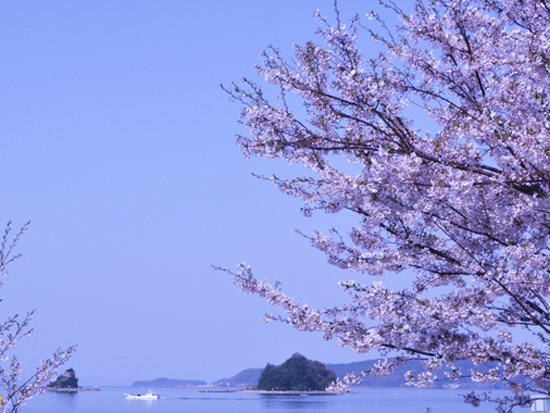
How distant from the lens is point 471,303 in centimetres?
519

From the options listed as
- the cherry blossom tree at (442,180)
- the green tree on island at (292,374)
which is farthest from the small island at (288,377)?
the cherry blossom tree at (442,180)

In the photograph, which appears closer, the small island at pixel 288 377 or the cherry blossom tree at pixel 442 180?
the cherry blossom tree at pixel 442 180

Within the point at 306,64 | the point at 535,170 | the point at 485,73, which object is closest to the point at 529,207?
the point at 535,170

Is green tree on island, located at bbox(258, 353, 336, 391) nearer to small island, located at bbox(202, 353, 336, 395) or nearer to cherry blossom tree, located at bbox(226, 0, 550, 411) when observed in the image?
small island, located at bbox(202, 353, 336, 395)

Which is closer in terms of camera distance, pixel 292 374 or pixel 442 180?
pixel 442 180

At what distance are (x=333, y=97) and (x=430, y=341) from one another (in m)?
2.70

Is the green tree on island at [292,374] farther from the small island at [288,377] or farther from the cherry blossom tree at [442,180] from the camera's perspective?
the cherry blossom tree at [442,180]

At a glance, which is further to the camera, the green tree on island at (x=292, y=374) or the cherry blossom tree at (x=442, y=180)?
the green tree on island at (x=292, y=374)

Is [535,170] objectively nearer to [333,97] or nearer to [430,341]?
[430,341]

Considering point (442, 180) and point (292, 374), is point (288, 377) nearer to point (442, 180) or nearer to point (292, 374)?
point (292, 374)

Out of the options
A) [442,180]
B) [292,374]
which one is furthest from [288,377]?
[442,180]

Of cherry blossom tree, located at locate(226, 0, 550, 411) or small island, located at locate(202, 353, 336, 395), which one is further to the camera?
small island, located at locate(202, 353, 336, 395)

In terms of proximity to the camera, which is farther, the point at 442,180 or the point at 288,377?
the point at 288,377

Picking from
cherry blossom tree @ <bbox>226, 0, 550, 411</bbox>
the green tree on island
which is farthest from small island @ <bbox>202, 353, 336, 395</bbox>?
cherry blossom tree @ <bbox>226, 0, 550, 411</bbox>
